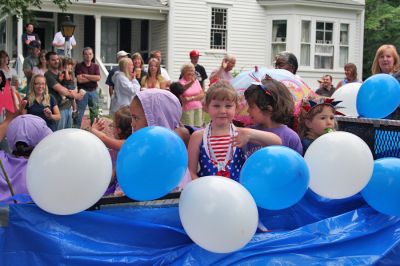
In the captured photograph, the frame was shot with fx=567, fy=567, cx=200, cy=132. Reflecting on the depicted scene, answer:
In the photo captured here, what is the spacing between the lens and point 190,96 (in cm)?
1003

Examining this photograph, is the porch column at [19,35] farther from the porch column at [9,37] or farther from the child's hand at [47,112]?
the child's hand at [47,112]

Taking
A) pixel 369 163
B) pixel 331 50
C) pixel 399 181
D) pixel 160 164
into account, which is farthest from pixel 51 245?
pixel 331 50

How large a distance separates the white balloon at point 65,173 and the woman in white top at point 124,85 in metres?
7.13

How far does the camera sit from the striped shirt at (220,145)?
10.8 ft

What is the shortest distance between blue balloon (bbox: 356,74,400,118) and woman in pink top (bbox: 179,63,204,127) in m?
5.43

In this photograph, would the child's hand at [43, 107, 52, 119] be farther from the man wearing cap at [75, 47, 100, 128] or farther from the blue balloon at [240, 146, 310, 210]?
the blue balloon at [240, 146, 310, 210]

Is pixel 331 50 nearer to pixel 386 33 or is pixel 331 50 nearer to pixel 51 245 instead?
pixel 386 33

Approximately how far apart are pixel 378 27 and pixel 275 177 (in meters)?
31.1

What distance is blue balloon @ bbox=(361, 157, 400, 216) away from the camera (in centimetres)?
319

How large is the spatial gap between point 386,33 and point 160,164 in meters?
31.6

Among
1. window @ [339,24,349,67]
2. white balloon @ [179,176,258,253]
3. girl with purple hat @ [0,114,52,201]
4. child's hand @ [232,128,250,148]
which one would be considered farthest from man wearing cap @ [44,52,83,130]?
window @ [339,24,349,67]

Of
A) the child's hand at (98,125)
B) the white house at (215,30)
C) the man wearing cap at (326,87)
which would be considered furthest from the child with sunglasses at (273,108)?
the white house at (215,30)

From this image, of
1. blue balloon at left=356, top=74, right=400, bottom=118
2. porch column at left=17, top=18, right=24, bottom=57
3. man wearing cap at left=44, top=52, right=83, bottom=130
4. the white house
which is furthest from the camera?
the white house

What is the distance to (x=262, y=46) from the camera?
75.9 ft
